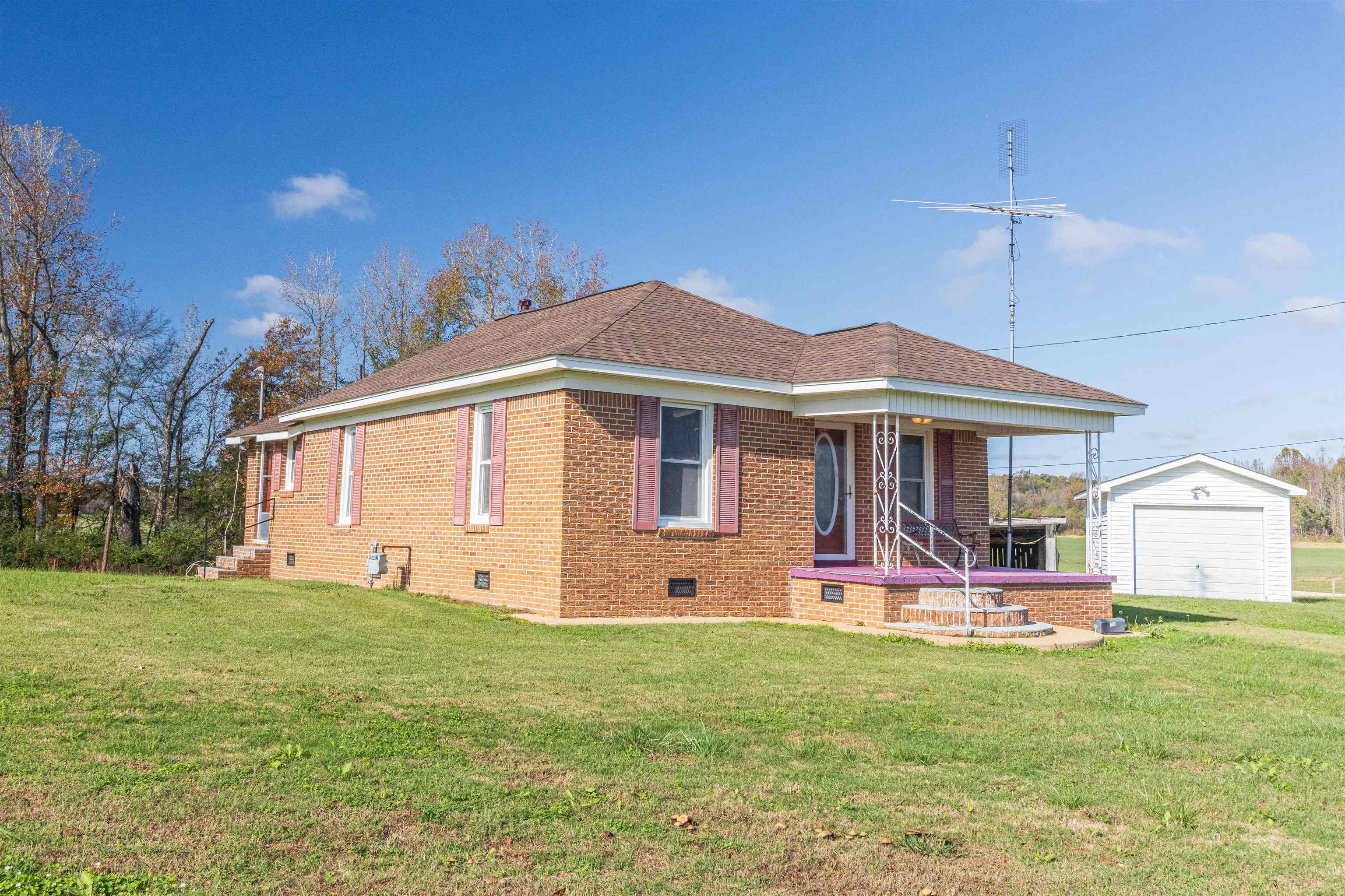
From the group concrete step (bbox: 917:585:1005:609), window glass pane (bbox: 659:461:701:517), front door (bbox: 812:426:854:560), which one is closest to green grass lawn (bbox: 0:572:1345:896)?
concrete step (bbox: 917:585:1005:609)

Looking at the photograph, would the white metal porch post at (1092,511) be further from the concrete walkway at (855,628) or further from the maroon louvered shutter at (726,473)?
the maroon louvered shutter at (726,473)

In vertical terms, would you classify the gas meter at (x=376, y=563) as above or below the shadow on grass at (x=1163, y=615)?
above

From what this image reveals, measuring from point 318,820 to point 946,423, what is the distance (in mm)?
12392

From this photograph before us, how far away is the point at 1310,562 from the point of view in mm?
47969

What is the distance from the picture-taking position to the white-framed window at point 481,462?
1365 centimetres

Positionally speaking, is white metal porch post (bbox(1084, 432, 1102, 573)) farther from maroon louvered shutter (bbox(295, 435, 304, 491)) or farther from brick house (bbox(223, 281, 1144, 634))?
maroon louvered shutter (bbox(295, 435, 304, 491))

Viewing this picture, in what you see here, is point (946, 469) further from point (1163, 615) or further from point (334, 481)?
point (334, 481)

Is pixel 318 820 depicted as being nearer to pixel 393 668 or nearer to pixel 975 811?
pixel 975 811

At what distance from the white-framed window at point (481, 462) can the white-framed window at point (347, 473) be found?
4272 millimetres

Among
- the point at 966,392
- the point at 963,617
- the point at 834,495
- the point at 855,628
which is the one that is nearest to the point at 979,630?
the point at 963,617

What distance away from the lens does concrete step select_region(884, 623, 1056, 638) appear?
11.1 metres

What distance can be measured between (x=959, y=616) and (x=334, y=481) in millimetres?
11440

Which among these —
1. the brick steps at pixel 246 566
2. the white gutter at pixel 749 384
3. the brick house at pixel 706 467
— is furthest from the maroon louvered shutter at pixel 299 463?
the white gutter at pixel 749 384

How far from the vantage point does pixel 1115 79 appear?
65.0 feet
